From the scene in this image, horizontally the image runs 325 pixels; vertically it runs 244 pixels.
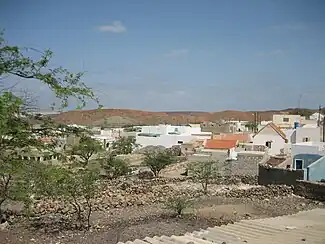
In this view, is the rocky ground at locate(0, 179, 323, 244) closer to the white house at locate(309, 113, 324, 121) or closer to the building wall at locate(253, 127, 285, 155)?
the building wall at locate(253, 127, 285, 155)

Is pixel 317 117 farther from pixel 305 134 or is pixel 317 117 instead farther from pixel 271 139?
pixel 271 139

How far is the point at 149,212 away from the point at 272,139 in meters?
23.1

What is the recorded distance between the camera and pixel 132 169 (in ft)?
104

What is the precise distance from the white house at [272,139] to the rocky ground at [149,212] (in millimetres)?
14284

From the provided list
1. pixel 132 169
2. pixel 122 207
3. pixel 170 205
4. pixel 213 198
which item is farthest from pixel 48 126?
pixel 132 169

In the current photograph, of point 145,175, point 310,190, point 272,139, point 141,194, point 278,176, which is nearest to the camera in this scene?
point 310,190

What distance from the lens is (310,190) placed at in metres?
17.8

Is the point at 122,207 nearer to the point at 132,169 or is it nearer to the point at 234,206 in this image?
the point at 234,206

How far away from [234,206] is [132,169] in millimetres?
16547

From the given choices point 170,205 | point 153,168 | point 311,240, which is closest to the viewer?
point 311,240

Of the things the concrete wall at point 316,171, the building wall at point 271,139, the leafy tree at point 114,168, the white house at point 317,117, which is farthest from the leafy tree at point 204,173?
the white house at point 317,117

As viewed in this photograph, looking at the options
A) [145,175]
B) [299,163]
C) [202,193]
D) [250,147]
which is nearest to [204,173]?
[202,193]

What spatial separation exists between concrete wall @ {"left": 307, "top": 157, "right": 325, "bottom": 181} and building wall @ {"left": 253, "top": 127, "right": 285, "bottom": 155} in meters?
15.3

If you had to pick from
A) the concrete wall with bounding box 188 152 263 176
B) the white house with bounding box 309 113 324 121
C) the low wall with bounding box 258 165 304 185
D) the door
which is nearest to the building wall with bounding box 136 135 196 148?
the white house with bounding box 309 113 324 121
